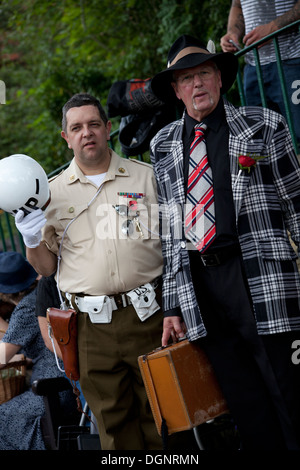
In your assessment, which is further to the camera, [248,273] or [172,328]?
[172,328]

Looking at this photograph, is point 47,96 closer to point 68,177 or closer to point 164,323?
point 68,177

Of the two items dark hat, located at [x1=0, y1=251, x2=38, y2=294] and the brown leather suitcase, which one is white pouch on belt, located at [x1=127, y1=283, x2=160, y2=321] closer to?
the brown leather suitcase

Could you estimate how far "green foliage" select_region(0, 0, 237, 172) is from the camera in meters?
6.85

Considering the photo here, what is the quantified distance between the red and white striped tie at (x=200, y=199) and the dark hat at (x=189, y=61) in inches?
12.8

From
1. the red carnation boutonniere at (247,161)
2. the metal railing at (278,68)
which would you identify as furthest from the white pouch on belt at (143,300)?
the metal railing at (278,68)

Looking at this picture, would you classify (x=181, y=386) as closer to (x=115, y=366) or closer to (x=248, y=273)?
(x=115, y=366)

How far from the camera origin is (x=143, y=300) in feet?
9.84

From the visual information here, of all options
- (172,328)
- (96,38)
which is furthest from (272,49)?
(96,38)

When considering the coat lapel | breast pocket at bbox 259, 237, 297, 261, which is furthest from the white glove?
breast pocket at bbox 259, 237, 297, 261

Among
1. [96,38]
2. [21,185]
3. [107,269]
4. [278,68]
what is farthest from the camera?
[96,38]

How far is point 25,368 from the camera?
4.16 metres

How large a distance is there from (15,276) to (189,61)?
2.14 metres

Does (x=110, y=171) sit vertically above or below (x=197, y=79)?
below

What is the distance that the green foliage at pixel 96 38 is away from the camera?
22.5 feet
